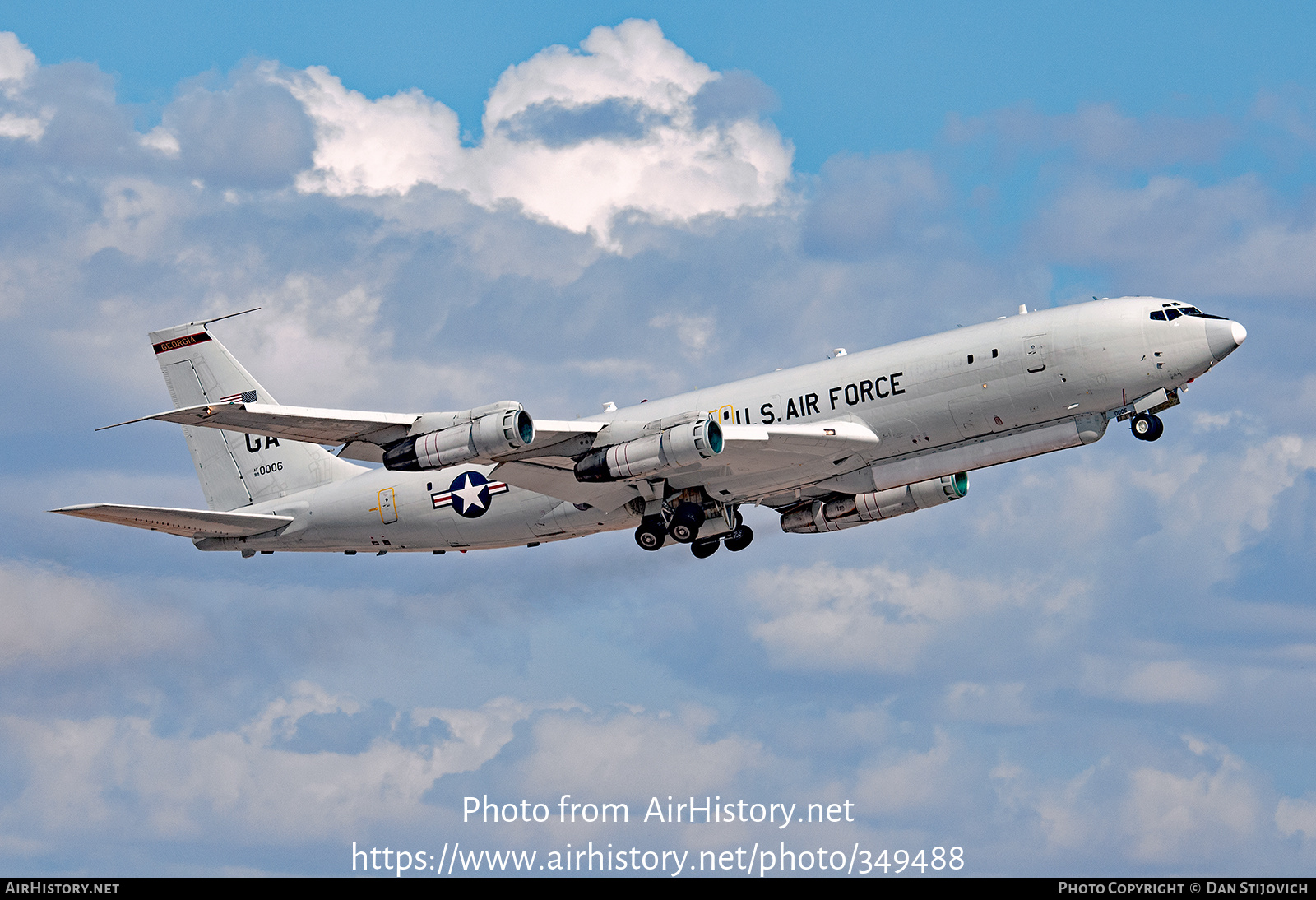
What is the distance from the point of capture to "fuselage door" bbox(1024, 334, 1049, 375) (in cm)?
4841

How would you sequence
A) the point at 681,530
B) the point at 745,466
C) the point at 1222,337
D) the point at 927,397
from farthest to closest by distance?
the point at 681,530 < the point at 745,466 < the point at 927,397 < the point at 1222,337

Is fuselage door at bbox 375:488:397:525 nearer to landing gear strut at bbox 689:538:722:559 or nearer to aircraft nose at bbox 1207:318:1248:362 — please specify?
landing gear strut at bbox 689:538:722:559

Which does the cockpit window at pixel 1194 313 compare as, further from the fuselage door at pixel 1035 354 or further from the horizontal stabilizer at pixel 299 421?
the horizontal stabilizer at pixel 299 421

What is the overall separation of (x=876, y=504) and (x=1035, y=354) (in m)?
12.1

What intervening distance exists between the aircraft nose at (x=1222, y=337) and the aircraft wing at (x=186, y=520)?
117ft

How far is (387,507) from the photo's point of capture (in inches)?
2304

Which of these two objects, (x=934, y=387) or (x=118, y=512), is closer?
(x=934, y=387)

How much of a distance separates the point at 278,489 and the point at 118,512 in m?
9.40

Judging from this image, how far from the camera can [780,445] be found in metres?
50.5

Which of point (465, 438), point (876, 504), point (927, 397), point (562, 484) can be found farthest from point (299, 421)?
point (876, 504)

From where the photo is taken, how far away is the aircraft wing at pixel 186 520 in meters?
53.1

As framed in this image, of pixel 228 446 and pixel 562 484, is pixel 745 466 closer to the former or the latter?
pixel 562 484
